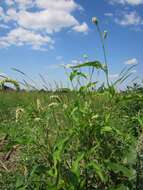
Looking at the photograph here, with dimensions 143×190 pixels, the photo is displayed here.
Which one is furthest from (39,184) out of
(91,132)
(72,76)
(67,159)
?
(72,76)

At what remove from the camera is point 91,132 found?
2879 mm

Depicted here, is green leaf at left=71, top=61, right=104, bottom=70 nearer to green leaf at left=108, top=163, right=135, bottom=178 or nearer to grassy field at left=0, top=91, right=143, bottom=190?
grassy field at left=0, top=91, right=143, bottom=190

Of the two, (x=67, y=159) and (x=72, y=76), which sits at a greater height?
(x=72, y=76)

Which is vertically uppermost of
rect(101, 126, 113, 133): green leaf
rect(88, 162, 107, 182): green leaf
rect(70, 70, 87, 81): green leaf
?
rect(70, 70, 87, 81): green leaf

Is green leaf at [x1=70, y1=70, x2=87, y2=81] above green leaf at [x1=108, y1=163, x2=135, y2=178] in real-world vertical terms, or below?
above

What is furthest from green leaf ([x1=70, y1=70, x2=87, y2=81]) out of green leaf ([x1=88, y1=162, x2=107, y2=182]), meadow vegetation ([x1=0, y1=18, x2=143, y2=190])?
green leaf ([x1=88, y1=162, x2=107, y2=182])

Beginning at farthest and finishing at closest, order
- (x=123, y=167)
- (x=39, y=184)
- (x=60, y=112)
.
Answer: (x=60, y=112) → (x=39, y=184) → (x=123, y=167)

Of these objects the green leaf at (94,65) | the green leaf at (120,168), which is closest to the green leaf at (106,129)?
the green leaf at (120,168)

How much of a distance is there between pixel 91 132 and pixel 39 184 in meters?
0.48

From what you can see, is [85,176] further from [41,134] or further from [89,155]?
[41,134]

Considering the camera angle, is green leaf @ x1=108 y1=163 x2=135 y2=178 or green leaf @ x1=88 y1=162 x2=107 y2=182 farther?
green leaf @ x1=108 y1=163 x2=135 y2=178

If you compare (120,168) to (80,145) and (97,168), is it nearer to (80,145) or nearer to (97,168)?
(97,168)

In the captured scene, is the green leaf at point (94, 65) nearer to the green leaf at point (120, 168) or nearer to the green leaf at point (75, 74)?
the green leaf at point (75, 74)

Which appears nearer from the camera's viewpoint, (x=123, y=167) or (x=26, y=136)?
(x=123, y=167)
